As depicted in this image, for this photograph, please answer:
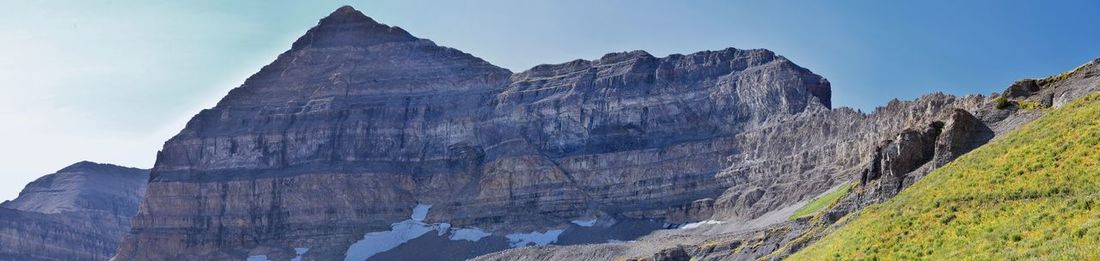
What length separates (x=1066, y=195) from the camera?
53281mm

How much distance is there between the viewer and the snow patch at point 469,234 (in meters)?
194

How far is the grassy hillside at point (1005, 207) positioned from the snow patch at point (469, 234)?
414ft

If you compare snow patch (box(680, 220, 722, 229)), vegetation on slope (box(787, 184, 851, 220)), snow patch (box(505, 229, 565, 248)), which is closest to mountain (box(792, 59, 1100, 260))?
vegetation on slope (box(787, 184, 851, 220))

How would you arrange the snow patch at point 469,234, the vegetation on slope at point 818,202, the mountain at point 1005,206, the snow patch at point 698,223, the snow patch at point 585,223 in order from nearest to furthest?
the mountain at point 1005,206 → the vegetation on slope at point 818,202 → the snow patch at point 698,223 → the snow patch at point 585,223 → the snow patch at point 469,234

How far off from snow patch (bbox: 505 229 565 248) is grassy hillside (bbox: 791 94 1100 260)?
382 ft

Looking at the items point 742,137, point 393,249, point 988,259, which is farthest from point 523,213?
point 988,259

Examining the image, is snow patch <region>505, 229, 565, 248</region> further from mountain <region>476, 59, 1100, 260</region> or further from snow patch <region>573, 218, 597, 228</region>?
mountain <region>476, 59, 1100, 260</region>

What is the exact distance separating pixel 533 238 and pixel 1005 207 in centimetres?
13522

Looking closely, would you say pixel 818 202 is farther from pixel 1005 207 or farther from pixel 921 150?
pixel 1005 207

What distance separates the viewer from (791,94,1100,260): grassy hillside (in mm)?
48156

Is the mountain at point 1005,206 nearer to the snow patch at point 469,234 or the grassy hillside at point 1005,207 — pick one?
the grassy hillside at point 1005,207

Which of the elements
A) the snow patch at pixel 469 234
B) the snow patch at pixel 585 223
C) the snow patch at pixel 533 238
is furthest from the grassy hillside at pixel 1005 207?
the snow patch at pixel 469 234

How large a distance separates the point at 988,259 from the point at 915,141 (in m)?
31.1

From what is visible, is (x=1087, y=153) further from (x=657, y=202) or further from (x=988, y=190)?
(x=657, y=202)
